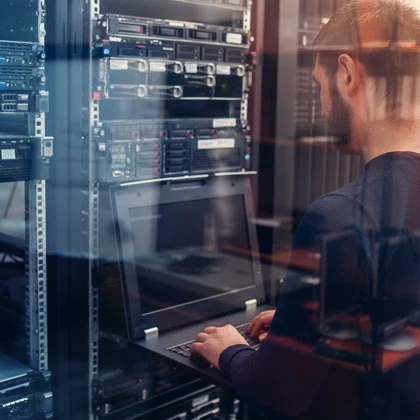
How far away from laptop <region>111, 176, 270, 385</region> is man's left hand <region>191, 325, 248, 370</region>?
Result: 0.04 meters

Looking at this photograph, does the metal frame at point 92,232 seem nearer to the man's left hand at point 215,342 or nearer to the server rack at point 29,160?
the server rack at point 29,160

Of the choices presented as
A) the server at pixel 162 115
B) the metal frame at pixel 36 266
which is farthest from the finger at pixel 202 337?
the metal frame at pixel 36 266

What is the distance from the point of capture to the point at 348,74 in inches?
53.0

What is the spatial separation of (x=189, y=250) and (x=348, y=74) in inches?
40.1

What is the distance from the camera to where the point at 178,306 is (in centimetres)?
212

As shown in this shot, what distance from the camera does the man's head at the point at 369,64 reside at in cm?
114

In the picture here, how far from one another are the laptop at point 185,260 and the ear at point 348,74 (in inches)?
30.8

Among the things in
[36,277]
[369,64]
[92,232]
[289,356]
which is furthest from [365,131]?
[36,277]

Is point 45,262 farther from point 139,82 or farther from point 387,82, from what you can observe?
point 387,82

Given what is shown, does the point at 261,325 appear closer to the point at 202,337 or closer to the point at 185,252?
the point at 202,337

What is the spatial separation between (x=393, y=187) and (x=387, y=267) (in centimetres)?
15

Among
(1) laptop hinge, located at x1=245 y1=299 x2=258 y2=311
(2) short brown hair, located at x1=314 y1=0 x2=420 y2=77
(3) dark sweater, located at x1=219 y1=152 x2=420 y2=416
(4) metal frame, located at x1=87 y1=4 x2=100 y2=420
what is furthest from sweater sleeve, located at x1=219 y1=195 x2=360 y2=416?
(1) laptop hinge, located at x1=245 y1=299 x2=258 y2=311

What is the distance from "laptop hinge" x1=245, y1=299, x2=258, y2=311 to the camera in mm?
2328

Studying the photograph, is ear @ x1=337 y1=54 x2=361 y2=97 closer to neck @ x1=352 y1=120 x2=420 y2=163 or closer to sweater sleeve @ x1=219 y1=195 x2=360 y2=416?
A: neck @ x1=352 y1=120 x2=420 y2=163
